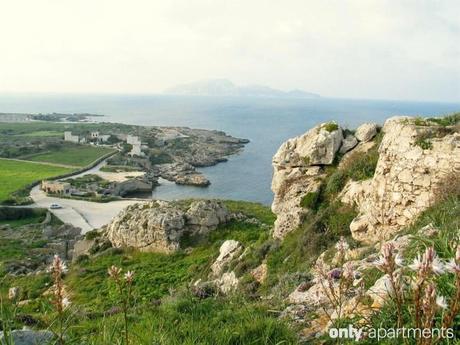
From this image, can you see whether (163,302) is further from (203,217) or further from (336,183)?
(203,217)

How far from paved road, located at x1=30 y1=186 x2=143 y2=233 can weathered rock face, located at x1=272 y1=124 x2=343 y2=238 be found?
30.6 metres

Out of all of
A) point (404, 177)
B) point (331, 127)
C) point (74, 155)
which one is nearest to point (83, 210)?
point (331, 127)

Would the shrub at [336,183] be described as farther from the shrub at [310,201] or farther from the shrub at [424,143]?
the shrub at [424,143]

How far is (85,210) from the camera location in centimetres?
5494

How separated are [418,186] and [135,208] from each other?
79.7 ft

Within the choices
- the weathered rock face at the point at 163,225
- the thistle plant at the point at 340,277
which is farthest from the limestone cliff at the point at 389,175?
the weathered rock face at the point at 163,225

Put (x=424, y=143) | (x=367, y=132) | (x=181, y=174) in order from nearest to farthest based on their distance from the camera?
1. (x=424, y=143)
2. (x=367, y=132)
3. (x=181, y=174)

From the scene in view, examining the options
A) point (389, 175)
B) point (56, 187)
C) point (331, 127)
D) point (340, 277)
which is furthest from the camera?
point (56, 187)

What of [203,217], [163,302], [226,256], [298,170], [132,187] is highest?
[298,170]

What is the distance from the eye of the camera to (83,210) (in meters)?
55.0

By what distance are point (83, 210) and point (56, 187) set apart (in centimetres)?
1267

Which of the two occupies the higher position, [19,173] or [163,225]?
[163,225]

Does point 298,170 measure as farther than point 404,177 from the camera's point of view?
Yes

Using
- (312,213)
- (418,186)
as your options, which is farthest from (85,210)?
(418,186)
